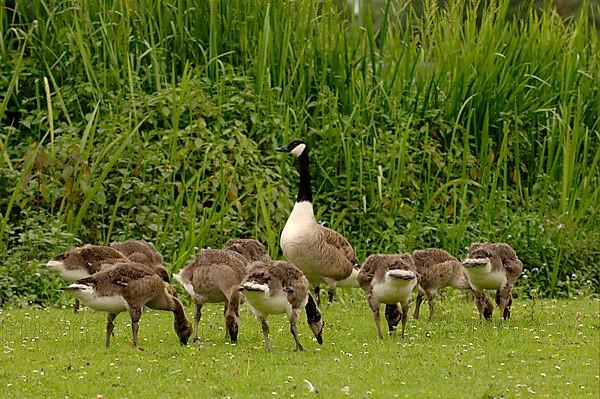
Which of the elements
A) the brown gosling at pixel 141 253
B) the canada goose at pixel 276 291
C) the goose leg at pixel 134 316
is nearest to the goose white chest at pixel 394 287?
the canada goose at pixel 276 291

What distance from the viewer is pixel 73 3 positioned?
17.5 m

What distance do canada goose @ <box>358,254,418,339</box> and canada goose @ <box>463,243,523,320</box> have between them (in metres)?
0.67

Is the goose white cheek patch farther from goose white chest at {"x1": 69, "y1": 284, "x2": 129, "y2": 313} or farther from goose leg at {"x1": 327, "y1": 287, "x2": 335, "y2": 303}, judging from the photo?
goose white chest at {"x1": 69, "y1": 284, "x2": 129, "y2": 313}

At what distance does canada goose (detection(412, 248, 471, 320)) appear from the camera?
12297mm

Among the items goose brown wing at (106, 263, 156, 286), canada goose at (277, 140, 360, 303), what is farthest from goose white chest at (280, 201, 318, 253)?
goose brown wing at (106, 263, 156, 286)

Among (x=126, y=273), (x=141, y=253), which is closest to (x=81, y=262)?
(x=141, y=253)

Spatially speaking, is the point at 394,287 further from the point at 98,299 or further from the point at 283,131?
the point at 283,131

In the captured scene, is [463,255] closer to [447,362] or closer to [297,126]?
[297,126]

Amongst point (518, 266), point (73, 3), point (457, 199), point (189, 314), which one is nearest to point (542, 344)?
point (518, 266)

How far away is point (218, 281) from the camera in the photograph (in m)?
11.1

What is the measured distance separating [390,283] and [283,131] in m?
6.18

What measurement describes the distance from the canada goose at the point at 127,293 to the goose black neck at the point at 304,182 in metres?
3.19

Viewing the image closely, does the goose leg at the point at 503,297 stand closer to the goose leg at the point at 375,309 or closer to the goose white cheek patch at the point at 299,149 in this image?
the goose leg at the point at 375,309

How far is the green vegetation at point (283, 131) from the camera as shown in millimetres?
15516
